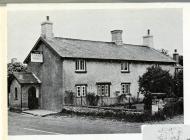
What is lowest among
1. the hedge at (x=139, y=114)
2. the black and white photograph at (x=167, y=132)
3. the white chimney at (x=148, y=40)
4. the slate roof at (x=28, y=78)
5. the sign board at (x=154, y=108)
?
the black and white photograph at (x=167, y=132)

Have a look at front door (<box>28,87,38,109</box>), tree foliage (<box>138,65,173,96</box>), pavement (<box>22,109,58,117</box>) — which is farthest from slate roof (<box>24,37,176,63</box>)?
pavement (<box>22,109,58,117</box>)

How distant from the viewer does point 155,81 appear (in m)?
3.33

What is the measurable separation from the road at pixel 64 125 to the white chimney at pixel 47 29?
0.69 meters

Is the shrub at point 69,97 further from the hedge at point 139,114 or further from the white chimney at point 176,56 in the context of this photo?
the white chimney at point 176,56

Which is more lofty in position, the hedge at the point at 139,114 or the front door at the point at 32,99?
the front door at the point at 32,99

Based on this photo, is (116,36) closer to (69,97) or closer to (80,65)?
(80,65)

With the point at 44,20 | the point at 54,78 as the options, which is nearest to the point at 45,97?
the point at 54,78

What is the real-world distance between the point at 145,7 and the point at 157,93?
2.46ft

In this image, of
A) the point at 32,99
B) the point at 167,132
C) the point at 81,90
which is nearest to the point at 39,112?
the point at 32,99

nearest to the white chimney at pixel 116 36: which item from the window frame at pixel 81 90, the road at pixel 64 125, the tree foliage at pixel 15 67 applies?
the window frame at pixel 81 90

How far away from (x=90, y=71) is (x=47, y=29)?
0.51 metres

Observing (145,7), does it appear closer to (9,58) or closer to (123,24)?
(123,24)

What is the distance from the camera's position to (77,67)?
3236 mm

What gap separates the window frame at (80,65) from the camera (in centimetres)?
324
